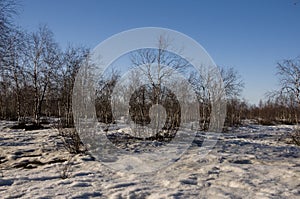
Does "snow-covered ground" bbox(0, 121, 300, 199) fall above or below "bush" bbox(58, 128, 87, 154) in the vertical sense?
below

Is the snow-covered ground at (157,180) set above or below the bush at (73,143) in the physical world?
below

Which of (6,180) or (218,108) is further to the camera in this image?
(218,108)

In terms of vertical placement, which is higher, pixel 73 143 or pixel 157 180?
pixel 73 143

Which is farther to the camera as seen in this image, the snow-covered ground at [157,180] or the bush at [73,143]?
the bush at [73,143]

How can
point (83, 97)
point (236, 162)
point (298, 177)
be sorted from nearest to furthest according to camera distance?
point (298, 177) → point (236, 162) → point (83, 97)

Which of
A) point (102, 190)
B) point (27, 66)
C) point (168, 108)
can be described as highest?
point (27, 66)

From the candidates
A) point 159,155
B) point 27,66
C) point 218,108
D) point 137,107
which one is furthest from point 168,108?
point 27,66

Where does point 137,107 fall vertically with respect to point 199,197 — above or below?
above

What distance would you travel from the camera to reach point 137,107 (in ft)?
35.8

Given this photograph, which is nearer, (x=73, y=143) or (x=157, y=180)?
(x=157, y=180)

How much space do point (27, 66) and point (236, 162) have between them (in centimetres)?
1765

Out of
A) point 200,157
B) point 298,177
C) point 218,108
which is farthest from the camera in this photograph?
point 218,108

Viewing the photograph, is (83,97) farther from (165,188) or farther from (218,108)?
(218,108)

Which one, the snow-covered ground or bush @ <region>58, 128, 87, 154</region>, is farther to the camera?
bush @ <region>58, 128, 87, 154</region>
